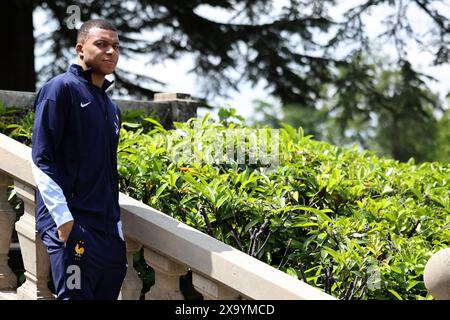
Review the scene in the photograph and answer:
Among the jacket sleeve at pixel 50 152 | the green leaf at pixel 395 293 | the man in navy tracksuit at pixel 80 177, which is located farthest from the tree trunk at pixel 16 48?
the green leaf at pixel 395 293

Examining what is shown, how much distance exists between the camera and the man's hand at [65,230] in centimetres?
322

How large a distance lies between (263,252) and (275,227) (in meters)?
0.17

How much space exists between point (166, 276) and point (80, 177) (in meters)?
0.80

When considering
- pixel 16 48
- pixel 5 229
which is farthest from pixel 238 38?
pixel 5 229

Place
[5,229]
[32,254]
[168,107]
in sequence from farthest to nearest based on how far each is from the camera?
[168,107]
[5,229]
[32,254]

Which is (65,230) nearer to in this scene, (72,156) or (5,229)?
(72,156)

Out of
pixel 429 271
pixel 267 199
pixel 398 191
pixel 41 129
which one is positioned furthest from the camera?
pixel 398 191

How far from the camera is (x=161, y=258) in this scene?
3.79 meters

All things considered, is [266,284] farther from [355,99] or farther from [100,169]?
[355,99]

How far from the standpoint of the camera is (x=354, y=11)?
498 inches

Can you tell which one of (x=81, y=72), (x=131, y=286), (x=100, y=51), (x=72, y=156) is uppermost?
(x=100, y=51)

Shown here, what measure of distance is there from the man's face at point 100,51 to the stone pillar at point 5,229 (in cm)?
117

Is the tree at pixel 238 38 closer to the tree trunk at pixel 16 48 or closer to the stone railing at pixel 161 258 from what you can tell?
the tree trunk at pixel 16 48
